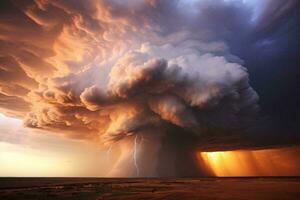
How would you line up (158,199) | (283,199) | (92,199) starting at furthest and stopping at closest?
(92,199)
(158,199)
(283,199)

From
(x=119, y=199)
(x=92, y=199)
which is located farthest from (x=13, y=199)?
(x=119, y=199)

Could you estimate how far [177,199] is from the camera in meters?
25.8

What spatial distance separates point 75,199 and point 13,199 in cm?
656

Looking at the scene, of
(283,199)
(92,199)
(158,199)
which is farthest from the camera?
(92,199)

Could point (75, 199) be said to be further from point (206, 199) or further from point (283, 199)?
point (283, 199)

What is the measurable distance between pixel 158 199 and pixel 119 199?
396 centimetres

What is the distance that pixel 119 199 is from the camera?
1041 inches

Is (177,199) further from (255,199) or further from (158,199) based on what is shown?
(255,199)

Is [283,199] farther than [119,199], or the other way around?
[119,199]

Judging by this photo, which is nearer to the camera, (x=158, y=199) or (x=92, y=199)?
(x=158, y=199)

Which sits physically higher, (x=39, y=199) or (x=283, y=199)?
(x=39, y=199)

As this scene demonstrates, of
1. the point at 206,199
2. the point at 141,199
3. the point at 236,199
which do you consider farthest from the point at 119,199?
the point at 236,199

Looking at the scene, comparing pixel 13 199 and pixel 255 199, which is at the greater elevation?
pixel 13 199

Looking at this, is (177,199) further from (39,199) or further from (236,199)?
(39,199)
